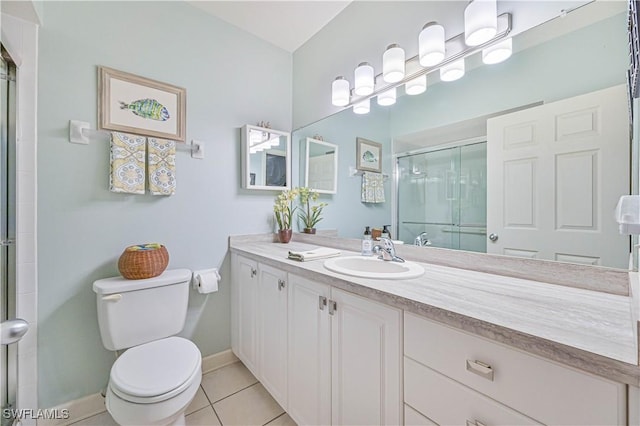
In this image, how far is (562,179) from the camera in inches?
38.3

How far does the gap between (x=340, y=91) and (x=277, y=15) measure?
2.42ft

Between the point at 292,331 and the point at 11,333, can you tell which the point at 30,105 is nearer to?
the point at 11,333

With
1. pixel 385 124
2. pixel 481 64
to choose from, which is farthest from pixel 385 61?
pixel 481 64

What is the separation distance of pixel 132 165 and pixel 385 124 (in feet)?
5.05

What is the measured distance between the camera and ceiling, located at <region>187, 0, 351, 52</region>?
1790 mm

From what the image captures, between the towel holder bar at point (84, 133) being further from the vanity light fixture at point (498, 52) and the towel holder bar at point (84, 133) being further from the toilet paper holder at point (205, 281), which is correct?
the vanity light fixture at point (498, 52)

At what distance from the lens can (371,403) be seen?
3.01 feet

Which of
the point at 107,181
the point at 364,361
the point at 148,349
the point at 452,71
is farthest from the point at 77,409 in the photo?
the point at 452,71

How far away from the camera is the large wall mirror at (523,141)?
90 centimetres

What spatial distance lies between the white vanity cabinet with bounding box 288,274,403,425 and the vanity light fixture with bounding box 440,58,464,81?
46.9 inches

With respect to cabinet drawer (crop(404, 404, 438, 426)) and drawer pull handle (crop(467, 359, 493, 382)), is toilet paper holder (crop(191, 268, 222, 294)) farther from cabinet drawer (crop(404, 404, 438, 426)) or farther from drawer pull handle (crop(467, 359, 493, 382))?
drawer pull handle (crop(467, 359, 493, 382))

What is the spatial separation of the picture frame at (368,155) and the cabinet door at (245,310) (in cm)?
95

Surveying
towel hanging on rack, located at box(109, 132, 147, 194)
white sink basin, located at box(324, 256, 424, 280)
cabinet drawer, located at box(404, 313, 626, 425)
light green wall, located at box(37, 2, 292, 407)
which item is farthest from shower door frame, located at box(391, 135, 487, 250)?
towel hanging on rack, located at box(109, 132, 147, 194)

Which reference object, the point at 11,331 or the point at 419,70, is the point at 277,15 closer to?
the point at 419,70
